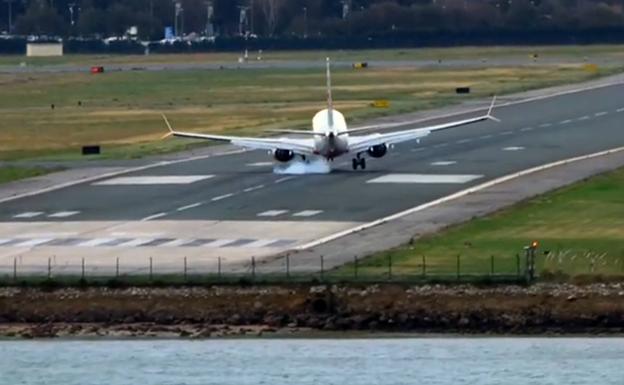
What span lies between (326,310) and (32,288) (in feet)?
32.8

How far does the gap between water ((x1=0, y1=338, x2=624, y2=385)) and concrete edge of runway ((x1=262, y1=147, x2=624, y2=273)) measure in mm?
8704

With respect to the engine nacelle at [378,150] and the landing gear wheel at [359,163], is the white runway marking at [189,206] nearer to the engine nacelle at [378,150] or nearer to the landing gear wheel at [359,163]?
the engine nacelle at [378,150]

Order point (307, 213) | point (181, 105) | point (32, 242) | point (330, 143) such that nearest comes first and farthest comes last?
1. point (32, 242)
2. point (307, 213)
3. point (330, 143)
4. point (181, 105)

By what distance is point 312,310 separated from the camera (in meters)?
64.9

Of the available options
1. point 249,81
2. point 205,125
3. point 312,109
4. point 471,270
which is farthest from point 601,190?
point 249,81

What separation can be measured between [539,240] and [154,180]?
2992 cm

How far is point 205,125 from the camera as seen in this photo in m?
137

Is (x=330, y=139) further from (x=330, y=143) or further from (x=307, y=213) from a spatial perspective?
(x=307, y=213)

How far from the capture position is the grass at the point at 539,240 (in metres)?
70.2

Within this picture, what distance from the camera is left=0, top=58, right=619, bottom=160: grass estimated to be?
420 feet

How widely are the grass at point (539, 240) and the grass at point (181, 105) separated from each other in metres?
35.7

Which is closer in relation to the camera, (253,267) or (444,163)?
(253,267)

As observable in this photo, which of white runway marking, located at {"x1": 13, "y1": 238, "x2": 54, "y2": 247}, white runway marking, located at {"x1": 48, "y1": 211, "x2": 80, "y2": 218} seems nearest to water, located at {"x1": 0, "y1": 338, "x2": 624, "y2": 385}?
white runway marking, located at {"x1": 13, "y1": 238, "x2": 54, "y2": 247}

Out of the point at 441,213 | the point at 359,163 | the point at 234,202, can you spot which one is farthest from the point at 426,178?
the point at 441,213
